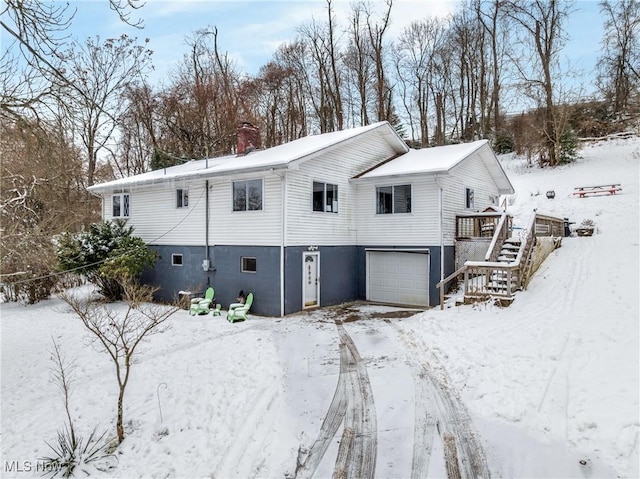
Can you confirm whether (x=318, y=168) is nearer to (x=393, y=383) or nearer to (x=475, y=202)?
(x=475, y=202)

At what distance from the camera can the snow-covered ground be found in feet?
16.5

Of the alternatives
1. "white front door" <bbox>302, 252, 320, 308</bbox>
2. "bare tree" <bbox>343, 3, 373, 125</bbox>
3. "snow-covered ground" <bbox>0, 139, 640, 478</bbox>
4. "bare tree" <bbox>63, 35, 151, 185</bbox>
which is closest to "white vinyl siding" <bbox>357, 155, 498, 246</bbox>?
"white front door" <bbox>302, 252, 320, 308</bbox>

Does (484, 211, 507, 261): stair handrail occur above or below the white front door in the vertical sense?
above

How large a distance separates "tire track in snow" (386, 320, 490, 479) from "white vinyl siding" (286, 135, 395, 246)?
6.76 meters

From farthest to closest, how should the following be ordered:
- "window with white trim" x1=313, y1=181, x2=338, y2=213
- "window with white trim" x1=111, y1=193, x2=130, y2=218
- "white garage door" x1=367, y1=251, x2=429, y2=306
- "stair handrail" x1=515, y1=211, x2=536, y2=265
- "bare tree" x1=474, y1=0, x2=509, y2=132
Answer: "bare tree" x1=474, y1=0, x2=509, y2=132, "window with white trim" x1=111, y1=193, x2=130, y2=218, "white garage door" x1=367, y1=251, x2=429, y2=306, "window with white trim" x1=313, y1=181, x2=338, y2=213, "stair handrail" x1=515, y1=211, x2=536, y2=265

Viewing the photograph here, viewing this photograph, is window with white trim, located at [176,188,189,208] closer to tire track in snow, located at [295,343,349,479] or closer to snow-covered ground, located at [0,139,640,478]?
snow-covered ground, located at [0,139,640,478]

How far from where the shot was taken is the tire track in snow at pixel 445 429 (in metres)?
4.66

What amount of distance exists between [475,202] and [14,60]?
14916 millimetres

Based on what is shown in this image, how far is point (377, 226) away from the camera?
15.0 meters

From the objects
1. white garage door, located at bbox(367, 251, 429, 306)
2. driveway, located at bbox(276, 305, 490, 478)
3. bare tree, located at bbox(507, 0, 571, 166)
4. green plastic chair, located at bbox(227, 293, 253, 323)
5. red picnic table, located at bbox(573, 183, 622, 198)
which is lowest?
driveway, located at bbox(276, 305, 490, 478)

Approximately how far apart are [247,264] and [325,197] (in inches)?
136

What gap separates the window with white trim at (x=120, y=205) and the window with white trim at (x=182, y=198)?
3275 mm

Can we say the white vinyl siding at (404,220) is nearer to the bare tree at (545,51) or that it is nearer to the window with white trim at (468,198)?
the window with white trim at (468,198)

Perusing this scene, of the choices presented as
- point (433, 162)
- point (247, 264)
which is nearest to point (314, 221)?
point (247, 264)
